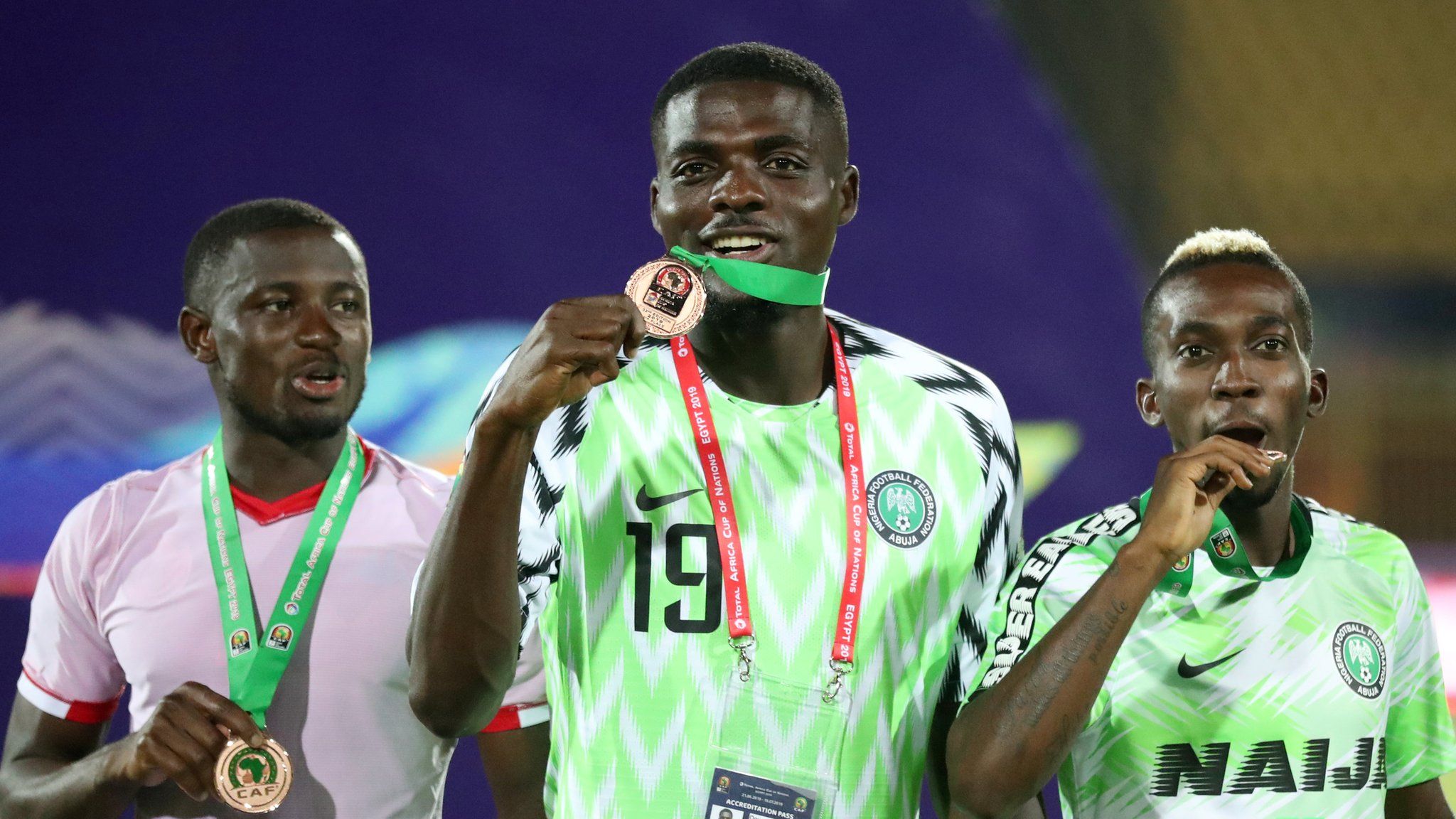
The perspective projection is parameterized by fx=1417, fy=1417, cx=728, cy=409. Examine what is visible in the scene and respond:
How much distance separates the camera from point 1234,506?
2078mm

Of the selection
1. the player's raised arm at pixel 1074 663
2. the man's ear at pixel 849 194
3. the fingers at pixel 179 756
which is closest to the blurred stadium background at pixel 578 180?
the fingers at pixel 179 756

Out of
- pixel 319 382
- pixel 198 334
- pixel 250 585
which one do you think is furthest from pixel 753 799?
pixel 198 334

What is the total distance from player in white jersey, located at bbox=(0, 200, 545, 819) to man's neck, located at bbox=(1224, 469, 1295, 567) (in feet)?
3.84

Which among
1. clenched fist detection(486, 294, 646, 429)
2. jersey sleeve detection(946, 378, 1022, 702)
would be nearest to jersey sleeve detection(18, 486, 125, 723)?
clenched fist detection(486, 294, 646, 429)

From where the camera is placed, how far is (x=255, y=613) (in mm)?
2361

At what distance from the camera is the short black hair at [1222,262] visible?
83.6 inches

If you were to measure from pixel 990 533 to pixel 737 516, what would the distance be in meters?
0.38

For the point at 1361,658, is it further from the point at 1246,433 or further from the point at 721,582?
the point at 721,582

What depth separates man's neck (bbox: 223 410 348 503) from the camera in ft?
8.34

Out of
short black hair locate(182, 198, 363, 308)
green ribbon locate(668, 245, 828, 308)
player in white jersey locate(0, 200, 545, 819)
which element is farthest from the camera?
short black hair locate(182, 198, 363, 308)

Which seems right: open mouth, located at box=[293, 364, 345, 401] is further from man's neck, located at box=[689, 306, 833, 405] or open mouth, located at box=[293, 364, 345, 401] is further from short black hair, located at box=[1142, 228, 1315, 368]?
short black hair, located at box=[1142, 228, 1315, 368]

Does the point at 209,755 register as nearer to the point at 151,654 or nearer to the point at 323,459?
the point at 151,654

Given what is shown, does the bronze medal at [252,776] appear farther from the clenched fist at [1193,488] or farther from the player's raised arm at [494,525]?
the clenched fist at [1193,488]

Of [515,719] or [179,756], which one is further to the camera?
[515,719]
